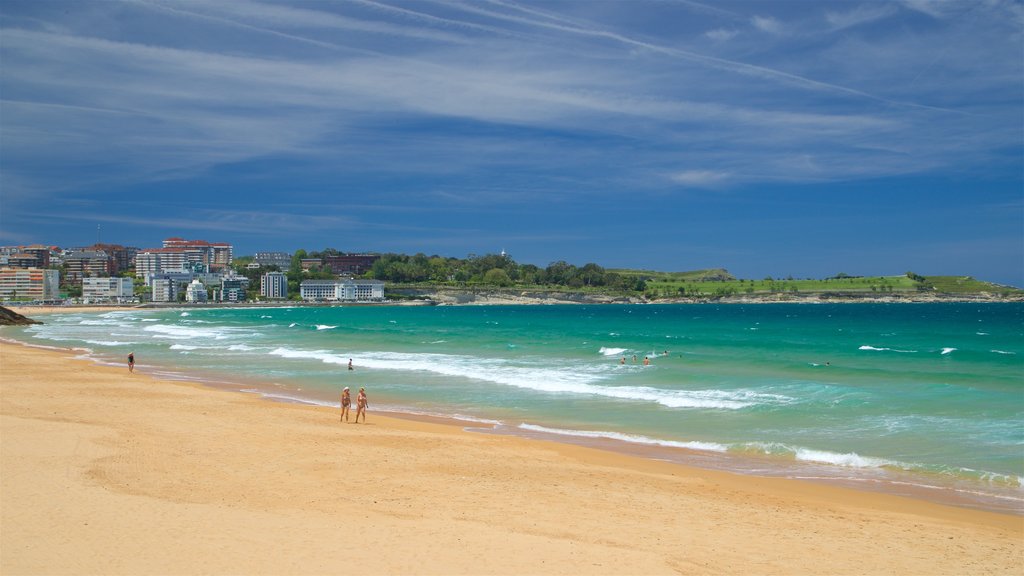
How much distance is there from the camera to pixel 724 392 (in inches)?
936

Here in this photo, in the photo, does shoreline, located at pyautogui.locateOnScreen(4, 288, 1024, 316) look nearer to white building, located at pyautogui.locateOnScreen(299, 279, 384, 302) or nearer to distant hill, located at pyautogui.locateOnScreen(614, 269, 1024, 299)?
distant hill, located at pyautogui.locateOnScreen(614, 269, 1024, 299)

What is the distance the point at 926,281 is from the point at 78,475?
202m

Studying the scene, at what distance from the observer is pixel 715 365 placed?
32.0 meters

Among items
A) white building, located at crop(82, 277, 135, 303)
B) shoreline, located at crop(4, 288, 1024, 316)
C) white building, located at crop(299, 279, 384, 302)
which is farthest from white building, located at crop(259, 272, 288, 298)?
white building, located at crop(82, 277, 135, 303)

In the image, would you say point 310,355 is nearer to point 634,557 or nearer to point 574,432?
point 574,432

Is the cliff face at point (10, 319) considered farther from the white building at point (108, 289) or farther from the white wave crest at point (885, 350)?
the white building at point (108, 289)

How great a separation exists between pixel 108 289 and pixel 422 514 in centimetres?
18413

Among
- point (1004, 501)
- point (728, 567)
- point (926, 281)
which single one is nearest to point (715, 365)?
point (1004, 501)

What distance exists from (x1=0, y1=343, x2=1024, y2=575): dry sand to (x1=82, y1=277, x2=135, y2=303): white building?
172m

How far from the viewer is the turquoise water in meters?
14.5

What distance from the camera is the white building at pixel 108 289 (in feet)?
554

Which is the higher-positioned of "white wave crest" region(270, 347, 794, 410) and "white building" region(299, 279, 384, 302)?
"white building" region(299, 279, 384, 302)

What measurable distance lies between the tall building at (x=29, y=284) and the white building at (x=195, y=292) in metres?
29.9

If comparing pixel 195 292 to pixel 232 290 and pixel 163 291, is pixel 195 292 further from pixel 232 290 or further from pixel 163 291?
pixel 232 290
